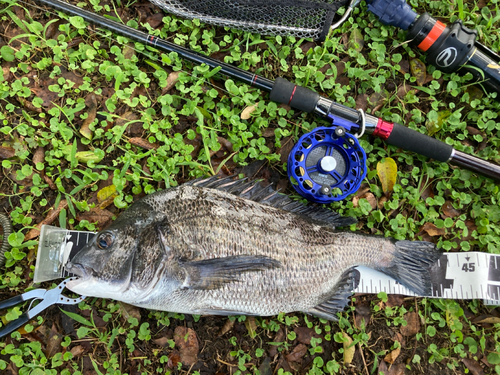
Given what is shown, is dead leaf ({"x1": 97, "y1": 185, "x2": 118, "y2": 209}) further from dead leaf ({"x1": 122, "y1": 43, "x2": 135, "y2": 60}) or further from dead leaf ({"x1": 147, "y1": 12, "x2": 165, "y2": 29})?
dead leaf ({"x1": 147, "y1": 12, "x2": 165, "y2": 29})

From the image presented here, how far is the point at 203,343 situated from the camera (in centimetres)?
293

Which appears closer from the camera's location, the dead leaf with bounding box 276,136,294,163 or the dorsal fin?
the dorsal fin

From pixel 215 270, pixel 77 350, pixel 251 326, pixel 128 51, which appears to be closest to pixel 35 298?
pixel 77 350

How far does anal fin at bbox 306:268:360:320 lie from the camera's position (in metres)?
2.87

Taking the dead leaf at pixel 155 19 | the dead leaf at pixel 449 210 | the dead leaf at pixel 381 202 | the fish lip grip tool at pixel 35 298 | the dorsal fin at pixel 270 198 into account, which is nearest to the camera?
the fish lip grip tool at pixel 35 298

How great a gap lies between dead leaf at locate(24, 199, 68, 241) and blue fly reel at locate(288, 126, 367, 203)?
2.02 metres

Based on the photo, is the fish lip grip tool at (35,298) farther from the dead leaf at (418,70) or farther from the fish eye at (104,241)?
the dead leaf at (418,70)

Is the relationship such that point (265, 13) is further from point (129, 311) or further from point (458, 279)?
point (458, 279)

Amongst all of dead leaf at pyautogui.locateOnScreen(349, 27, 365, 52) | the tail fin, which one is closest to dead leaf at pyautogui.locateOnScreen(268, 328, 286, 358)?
the tail fin

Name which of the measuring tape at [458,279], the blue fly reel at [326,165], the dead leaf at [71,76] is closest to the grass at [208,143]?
the dead leaf at [71,76]

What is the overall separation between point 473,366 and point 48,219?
4159mm

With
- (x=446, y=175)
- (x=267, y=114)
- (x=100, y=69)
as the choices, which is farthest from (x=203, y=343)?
(x=446, y=175)

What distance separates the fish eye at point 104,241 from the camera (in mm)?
2299

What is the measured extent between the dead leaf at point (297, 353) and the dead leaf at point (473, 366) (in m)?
1.59
